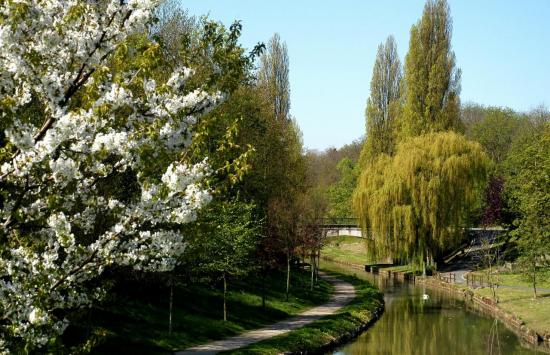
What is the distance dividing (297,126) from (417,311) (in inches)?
1047

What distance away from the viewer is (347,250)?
7838 cm

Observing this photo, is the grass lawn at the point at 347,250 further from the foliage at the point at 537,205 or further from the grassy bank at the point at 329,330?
the foliage at the point at 537,205

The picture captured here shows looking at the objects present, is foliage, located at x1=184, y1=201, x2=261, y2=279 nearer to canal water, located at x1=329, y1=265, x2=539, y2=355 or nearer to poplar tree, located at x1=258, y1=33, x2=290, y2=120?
canal water, located at x1=329, y1=265, x2=539, y2=355

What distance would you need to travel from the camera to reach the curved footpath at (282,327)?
2372cm

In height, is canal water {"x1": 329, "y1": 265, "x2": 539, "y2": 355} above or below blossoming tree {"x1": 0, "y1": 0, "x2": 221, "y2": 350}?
below

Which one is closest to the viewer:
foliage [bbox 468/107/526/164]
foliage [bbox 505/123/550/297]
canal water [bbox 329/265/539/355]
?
canal water [bbox 329/265/539/355]

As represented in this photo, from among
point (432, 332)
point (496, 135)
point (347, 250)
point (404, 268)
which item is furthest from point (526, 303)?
point (496, 135)

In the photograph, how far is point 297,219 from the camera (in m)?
40.6

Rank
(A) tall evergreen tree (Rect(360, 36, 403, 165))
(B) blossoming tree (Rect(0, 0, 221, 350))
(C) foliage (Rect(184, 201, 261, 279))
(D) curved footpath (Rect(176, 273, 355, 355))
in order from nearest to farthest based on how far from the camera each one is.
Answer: (B) blossoming tree (Rect(0, 0, 221, 350))
(D) curved footpath (Rect(176, 273, 355, 355))
(C) foliage (Rect(184, 201, 261, 279))
(A) tall evergreen tree (Rect(360, 36, 403, 165))

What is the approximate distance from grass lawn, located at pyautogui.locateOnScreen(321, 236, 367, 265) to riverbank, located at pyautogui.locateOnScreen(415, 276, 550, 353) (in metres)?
22.3

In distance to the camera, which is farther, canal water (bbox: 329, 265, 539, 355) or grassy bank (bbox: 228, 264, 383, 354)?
canal water (bbox: 329, 265, 539, 355)

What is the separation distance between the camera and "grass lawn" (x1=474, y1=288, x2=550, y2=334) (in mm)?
32225

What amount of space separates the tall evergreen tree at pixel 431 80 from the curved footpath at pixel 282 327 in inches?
672

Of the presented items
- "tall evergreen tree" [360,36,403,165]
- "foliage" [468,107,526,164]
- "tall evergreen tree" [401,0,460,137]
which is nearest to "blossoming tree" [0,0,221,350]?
"tall evergreen tree" [401,0,460,137]
